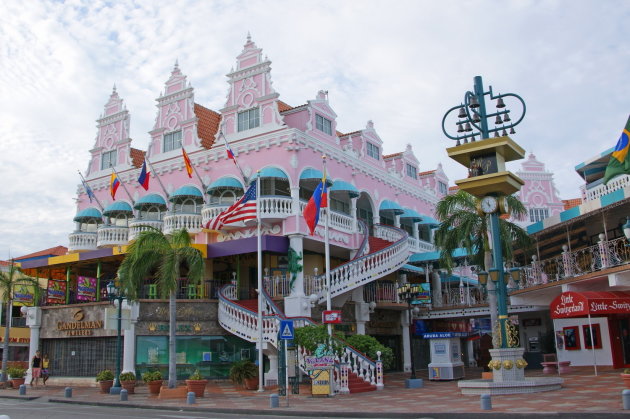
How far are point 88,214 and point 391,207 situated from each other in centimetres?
1750

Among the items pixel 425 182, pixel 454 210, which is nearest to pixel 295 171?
pixel 454 210

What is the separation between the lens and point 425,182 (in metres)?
45.1

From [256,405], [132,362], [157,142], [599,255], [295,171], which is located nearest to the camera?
[256,405]

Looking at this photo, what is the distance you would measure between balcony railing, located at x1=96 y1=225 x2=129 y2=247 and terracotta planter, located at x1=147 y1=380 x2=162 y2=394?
469 inches

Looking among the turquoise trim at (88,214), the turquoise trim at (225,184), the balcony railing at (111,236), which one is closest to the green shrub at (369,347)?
the turquoise trim at (225,184)

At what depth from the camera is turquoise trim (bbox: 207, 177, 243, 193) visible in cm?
3036

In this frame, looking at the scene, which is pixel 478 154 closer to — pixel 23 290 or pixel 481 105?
pixel 481 105

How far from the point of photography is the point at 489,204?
19.9m

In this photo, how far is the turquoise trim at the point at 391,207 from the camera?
35859 millimetres

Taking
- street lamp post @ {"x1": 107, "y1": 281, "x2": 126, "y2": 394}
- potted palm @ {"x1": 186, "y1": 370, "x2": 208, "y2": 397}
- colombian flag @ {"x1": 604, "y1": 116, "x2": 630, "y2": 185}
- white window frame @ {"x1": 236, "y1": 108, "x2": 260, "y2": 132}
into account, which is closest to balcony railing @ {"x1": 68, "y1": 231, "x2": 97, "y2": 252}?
white window frame @ {"x1": 236, "y1": 108, "x2": 260, "y2": 132}

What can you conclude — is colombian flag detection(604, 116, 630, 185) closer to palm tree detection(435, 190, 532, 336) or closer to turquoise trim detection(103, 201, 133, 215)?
palm tree detection(435, 190, 532, 336)

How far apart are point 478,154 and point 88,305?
19.7m

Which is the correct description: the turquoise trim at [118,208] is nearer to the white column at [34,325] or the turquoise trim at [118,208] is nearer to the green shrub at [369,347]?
the white column at [34,325]

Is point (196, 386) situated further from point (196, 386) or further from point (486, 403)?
point (486, 403)
